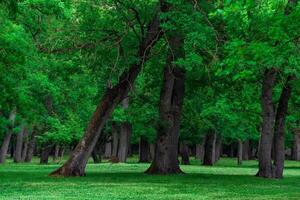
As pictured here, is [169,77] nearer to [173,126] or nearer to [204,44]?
[173,126]

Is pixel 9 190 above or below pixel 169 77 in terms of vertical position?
below

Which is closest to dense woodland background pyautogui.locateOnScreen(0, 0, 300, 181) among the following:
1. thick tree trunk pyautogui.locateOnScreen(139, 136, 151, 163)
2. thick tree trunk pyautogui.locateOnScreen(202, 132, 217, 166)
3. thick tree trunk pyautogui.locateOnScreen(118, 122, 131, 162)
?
thick tree trunk pyautogui.locateOnScreen(202, 132, 217, 166)

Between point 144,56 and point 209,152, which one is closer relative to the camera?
point 144,56

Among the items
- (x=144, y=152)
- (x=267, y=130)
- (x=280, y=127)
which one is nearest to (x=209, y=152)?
(x=144, y=152)

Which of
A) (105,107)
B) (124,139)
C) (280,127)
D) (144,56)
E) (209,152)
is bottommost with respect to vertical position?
(209,152)

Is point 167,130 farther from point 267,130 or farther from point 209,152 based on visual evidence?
point 209,152

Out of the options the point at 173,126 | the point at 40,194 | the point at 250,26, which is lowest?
the point at 40,194

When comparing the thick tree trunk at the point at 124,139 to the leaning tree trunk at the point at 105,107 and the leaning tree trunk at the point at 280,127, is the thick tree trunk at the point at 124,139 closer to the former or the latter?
the leaning tree trunk at the point at 280,127

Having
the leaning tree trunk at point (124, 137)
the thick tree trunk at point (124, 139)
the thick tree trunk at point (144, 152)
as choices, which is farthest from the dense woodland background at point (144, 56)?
the thick tree trunk at point (144, 152)

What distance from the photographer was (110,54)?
2927 centimetres

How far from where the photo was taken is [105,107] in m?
28.8

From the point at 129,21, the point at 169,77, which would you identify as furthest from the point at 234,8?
the point at 169,77

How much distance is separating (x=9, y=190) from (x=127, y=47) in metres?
12.3

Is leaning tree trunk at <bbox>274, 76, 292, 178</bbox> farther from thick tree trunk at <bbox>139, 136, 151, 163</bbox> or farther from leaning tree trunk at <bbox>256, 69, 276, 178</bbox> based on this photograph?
thick tree trunk at <bbox>139, 136, 151, 163</bbox>
